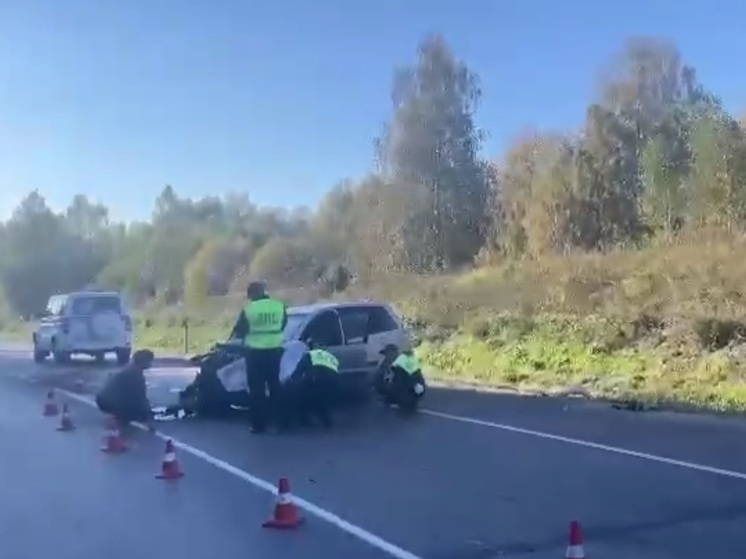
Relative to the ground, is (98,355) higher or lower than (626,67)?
lower

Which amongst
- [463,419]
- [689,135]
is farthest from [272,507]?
[689,135]

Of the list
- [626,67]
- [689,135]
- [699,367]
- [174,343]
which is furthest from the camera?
[626,67]

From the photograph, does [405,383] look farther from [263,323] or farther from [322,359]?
[263,323]

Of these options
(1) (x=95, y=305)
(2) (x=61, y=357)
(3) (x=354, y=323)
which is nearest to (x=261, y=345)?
(3) (x=354, y=323)

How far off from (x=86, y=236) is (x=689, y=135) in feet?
180

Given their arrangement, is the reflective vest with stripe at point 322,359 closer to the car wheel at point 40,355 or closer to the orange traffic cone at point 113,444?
the orange traffic cone at point 113,444

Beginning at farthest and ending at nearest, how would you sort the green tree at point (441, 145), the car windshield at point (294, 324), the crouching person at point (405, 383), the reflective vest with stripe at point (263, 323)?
1. the green tree at point (441, 145)
2. the crouching person at point (405, 383)
3. the car windshield at point (294, 324)
4. the reflective vest with stripe at point (263, 323)

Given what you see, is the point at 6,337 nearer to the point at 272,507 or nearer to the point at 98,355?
the point at 98,355

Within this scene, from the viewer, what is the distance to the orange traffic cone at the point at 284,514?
26.7 ft

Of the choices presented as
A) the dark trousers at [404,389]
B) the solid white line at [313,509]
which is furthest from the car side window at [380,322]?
the solid white line at [313,509]

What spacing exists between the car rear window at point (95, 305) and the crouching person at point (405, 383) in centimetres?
1566

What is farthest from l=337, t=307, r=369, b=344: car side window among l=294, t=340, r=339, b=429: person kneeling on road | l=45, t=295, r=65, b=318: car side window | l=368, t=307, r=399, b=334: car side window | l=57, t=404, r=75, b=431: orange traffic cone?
l=45, t=295, r=65, b=318: car side window

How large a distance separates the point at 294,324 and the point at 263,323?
2186mm

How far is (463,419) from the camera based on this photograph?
598 inches
